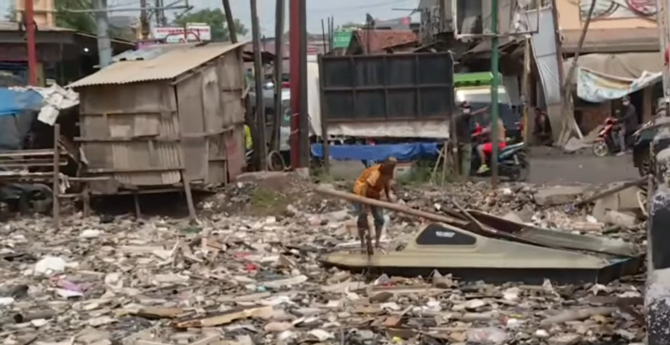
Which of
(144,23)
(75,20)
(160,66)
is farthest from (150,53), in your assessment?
(75,20)

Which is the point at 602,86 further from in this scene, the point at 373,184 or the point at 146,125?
the point at 373,184

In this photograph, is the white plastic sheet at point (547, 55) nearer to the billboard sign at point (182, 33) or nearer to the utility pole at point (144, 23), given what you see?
the billboard sign at point (182, 33)

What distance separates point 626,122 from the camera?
2438 cm

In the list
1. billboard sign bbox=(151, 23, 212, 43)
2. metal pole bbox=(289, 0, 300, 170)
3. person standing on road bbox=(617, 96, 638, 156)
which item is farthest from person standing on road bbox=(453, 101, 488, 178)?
billboard sign bbox=(151, 23, 212, 43)

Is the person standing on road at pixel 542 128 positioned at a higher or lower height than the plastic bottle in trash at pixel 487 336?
lower

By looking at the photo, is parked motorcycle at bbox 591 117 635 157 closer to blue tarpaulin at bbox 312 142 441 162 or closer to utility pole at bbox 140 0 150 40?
blue tarpaulin at bbox 312 142 441 162

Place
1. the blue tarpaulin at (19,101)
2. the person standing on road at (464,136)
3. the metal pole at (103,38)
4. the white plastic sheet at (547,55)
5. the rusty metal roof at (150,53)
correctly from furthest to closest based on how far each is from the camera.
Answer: the white plastic sheet at (547,55) < the metal pole at (103,38) < the person standing on road at (464,136) < the rusty metal roof at (150,53) < the blue tarpaulin at (19,101)

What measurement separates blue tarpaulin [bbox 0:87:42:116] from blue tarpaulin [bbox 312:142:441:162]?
5454 millimetres

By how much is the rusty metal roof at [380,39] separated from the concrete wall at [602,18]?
770cm

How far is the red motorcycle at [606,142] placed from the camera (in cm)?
2364

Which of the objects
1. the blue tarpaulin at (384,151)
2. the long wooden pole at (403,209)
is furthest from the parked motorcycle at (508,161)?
the long wooden pole at (403,209)

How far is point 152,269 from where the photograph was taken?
437 inches

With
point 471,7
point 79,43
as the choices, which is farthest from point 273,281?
point 471,7

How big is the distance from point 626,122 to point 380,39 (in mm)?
14845
